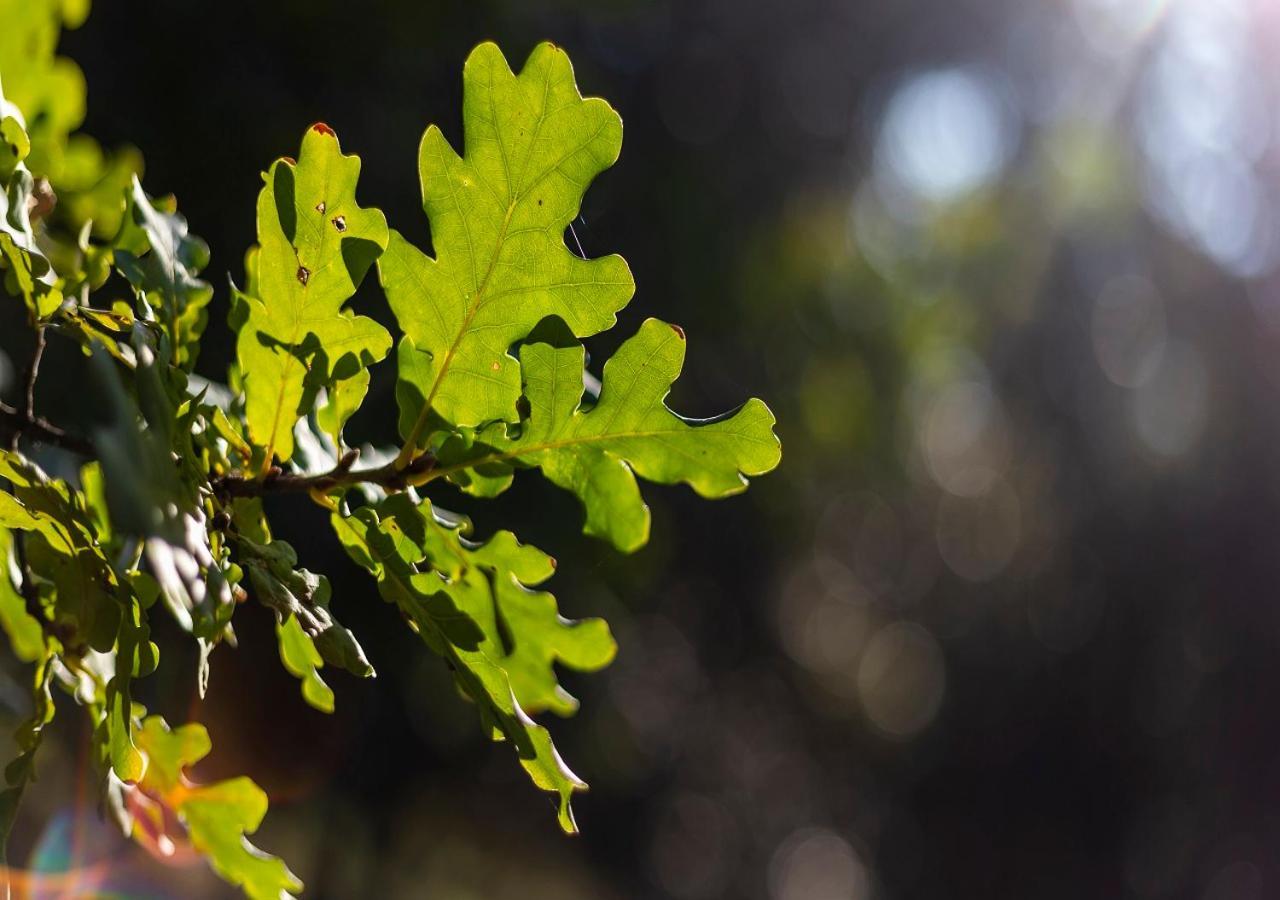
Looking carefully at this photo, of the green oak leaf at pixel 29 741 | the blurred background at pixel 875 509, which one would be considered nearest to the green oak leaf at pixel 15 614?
the green oak leaf at pixel 29 741

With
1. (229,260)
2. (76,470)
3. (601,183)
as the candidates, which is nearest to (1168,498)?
(601,183)

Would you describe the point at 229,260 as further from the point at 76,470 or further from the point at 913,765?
the point at 913,765

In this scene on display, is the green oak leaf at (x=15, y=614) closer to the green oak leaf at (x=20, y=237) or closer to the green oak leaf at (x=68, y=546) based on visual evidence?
the green oak leaf at (x=68, y=546)

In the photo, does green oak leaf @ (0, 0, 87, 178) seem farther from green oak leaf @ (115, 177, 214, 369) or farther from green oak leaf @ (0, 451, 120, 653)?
green oak leaf @ (0, 451, 120, 653)

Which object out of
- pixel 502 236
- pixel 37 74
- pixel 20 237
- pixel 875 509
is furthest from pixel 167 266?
pixel 875 509

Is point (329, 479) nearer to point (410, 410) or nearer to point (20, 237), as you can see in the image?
point (410, 410)

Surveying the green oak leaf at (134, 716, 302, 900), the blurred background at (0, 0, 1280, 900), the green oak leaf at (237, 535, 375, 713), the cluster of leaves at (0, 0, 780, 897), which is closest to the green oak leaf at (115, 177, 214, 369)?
the cluster of leaves at (0, 0, 780, 897)
